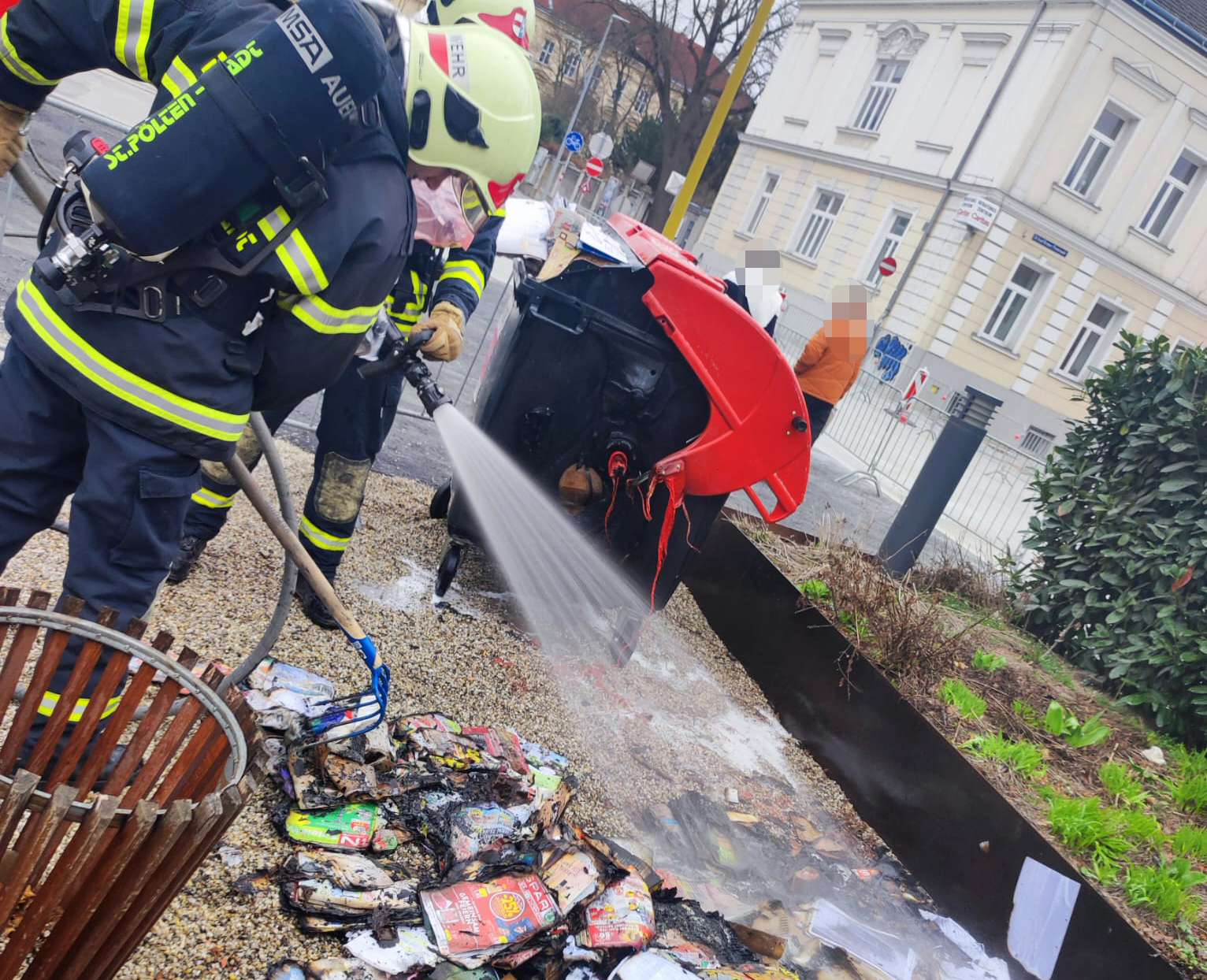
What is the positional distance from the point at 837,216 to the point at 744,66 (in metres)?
14.2

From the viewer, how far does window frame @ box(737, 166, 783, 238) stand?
24938mm

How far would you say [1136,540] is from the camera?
464 cm

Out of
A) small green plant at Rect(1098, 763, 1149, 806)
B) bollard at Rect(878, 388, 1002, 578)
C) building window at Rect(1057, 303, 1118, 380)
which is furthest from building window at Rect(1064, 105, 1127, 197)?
small green plant at Rect(1098, 763, 1149, 806)

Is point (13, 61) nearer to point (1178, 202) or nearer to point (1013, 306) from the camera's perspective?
point (1013, 306)

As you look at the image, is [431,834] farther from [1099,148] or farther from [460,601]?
[1099,148]

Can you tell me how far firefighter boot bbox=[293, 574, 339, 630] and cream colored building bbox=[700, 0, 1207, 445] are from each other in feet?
59.5

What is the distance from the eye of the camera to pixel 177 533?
1.90 meters

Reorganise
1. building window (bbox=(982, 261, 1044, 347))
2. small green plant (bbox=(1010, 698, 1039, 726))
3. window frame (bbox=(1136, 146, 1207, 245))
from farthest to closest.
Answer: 1. window frame (bbox=(1136, 146, 1207, 245))
2. building window (bbox=(982, 261, 1044, 347))
3. small green plant (bbox=(1010, 698, 1039, 726))

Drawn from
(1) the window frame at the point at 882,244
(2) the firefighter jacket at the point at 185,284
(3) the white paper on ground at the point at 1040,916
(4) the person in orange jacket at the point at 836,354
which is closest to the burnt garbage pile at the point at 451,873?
(3) the white paper on ground at the point at 1040,916

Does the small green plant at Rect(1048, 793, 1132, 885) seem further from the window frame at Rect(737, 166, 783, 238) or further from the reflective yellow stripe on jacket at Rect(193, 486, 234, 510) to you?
the window frame at Rect(737, 166, 783, 238)

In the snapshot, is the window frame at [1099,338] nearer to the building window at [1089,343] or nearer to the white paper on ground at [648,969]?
the building window at [1089,343]

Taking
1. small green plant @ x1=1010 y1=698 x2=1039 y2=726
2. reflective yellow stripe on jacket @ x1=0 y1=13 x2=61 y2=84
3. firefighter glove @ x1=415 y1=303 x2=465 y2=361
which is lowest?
small green plant @ x1=1010 y1=698 x2=1039 y2=726

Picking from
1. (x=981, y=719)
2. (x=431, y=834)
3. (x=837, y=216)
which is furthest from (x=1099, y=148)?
(x=431, y=834)

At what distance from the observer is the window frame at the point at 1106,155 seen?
1812 cm
